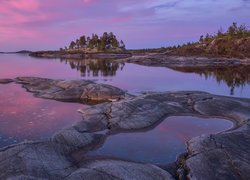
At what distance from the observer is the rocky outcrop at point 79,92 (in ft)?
106

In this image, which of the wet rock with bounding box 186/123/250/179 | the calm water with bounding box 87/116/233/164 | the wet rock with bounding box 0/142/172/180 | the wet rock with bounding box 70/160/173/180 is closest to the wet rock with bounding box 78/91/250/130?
the calm water with bounding box 87/116/233/164

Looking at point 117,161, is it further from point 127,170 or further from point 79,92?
point 79,92

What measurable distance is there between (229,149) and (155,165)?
3726mm

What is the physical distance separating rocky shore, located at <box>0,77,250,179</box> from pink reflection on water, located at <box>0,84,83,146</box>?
6.37ft

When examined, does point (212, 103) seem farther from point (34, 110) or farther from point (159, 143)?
point (34, 110)

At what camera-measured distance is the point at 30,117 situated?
24.9m

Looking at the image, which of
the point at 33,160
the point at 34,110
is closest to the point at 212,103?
the point at 34,110

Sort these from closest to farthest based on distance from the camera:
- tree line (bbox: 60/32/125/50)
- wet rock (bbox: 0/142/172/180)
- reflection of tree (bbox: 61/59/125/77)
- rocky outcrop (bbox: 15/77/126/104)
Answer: wet rock (bbox: 0/142/172/180)
rocky outcrop (bbox: 15/77/126/104)
reflection of tree (bbox: 61/59/125/77)
tree line (bbox: 60/32/125/50)

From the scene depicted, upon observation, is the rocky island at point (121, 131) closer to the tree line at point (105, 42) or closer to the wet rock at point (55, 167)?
the wet rock at point (55, 167)

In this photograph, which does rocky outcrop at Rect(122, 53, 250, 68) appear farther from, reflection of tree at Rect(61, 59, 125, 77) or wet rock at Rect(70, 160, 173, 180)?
wet rock at Rect(70, 160, 173, 180)

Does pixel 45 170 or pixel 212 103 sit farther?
pixel 212 103

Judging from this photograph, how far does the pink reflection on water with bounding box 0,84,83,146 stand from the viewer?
2038cm

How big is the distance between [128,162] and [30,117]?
12540 mm

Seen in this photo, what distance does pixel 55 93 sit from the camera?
3400 cm
